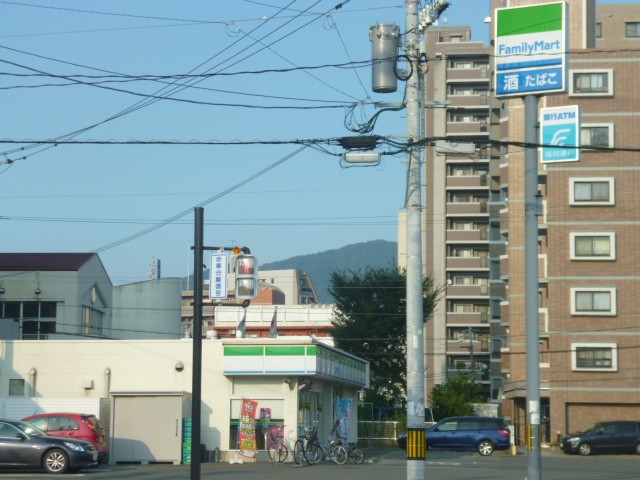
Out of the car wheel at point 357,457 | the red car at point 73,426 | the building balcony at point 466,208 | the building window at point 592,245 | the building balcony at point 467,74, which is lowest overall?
the car wheel at point 357,457

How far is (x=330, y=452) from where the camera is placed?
31.9m

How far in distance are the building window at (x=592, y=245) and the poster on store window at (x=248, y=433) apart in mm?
21899

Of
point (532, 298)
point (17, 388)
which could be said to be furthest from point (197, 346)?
point (17, 388)

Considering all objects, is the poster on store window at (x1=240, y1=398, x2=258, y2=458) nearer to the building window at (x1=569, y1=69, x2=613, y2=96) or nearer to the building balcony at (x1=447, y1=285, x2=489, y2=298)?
the building window at (x1=569, y1=69, x2=613, y2=96)

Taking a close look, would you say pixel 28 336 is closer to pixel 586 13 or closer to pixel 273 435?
pixel 273 435

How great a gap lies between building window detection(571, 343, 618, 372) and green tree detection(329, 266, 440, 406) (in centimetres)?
1284

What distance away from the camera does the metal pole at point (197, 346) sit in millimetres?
16516

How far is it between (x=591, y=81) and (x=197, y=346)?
36.4 m

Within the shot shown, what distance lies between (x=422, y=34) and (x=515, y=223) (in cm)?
3750

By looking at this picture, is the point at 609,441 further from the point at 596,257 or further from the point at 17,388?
the point at 17,388

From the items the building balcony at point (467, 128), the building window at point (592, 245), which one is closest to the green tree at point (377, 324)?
the building window at point (592, 245)

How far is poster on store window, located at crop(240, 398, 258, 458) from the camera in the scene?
106ft

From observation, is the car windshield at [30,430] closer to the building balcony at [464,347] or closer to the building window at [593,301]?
the building window at [593,301]

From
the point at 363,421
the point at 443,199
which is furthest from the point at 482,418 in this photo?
the point at 443,199
